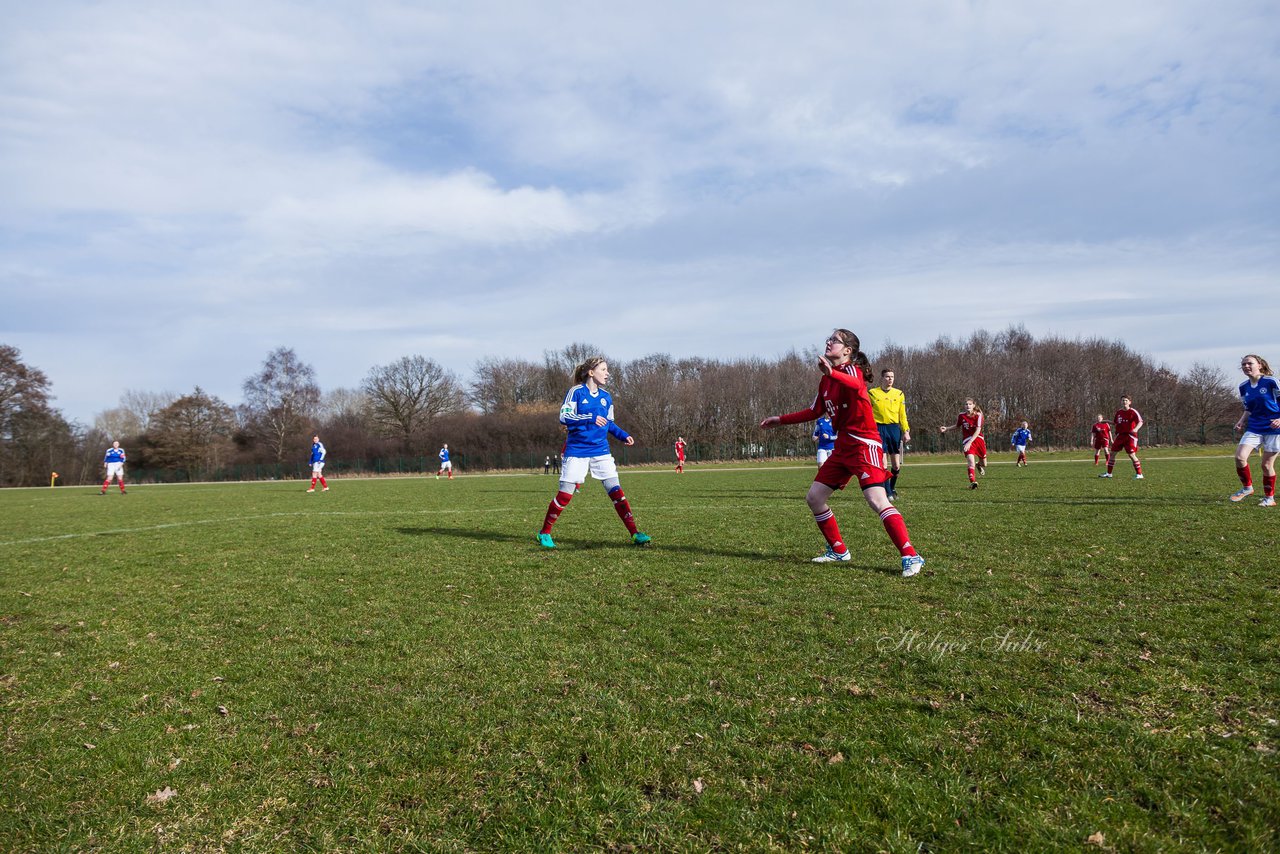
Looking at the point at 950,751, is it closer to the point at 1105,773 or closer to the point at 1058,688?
the point at 1105,773

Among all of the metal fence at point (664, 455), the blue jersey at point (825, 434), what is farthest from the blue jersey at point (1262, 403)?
the metal fence at point (664, 455)

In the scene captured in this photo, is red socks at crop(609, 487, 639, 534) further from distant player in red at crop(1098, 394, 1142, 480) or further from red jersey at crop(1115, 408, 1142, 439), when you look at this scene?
red jersey at crop(1115, 408, 1142, 439)

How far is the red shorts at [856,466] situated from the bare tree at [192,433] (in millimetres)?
81232

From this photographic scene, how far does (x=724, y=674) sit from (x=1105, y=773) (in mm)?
1876

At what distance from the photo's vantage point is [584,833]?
2.59m

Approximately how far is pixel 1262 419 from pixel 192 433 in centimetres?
8566

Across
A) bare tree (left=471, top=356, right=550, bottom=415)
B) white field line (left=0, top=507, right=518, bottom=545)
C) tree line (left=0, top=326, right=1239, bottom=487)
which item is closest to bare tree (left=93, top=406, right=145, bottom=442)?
tree line (left=0, top=326, right=1239, bottom=487)

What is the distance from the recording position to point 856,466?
6777mm

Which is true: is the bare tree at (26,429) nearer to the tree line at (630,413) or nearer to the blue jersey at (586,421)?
the tree line at (630,413)

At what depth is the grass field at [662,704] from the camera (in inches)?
104

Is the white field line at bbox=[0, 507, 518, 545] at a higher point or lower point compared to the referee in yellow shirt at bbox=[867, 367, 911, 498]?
lower

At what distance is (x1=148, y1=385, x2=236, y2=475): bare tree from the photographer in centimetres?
7394

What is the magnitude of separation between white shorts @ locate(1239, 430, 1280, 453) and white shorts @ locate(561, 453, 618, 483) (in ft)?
33.5

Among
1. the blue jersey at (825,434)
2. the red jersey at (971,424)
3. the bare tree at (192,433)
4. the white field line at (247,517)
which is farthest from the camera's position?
the bare tree at (192,433)
